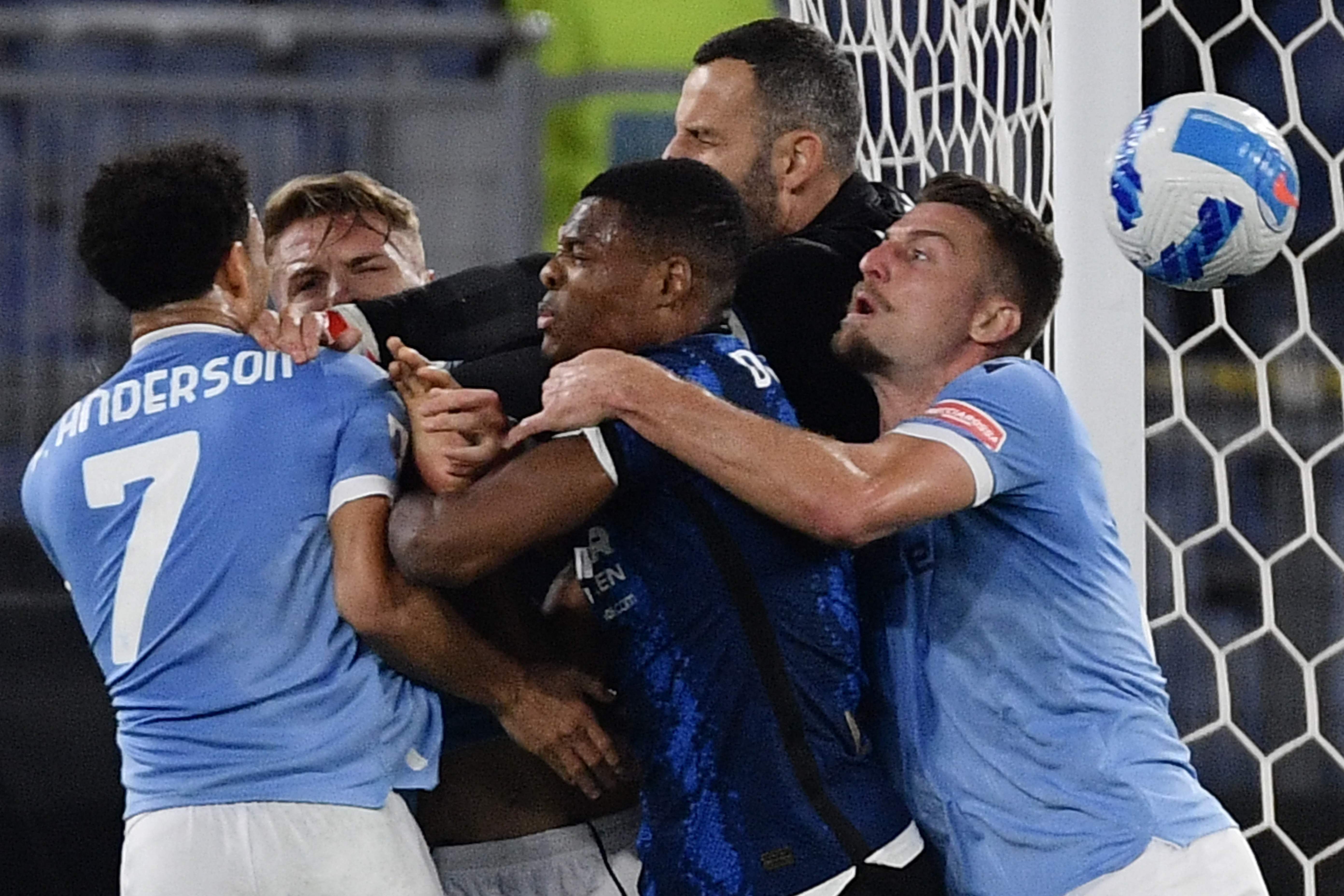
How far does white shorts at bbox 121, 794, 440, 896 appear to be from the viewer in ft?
7.46

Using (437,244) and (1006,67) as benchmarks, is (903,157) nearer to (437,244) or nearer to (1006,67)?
(1006,67)

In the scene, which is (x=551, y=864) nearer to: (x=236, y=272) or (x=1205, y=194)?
(x=236, y=272)

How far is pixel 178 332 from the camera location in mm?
2430

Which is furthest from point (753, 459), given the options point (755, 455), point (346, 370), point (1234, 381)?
point (1234, 381)

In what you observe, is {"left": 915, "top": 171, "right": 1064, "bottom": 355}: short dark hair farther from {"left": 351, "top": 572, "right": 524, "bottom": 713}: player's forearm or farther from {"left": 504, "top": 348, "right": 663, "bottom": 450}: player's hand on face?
{"left": 351, "top": 572, "right": 524, "bottom": 713}: player's forearm

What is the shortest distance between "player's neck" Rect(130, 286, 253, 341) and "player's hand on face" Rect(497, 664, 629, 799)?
0.61 m

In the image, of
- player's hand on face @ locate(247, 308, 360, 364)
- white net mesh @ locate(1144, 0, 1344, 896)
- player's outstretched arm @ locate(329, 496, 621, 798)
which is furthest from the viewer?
white net mesh @ locate(1144, 0, 1344, 896)

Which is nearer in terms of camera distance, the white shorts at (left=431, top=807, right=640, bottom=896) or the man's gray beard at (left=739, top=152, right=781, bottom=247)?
the white shorts at (left=431, top=807, right=640, bottom=896)

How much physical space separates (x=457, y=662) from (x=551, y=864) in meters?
0.37

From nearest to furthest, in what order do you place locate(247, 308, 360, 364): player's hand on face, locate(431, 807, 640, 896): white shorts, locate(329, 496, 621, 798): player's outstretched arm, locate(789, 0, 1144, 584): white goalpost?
locate(329, 496, 621, 798): player's outstretched arm < locate(247, 308, 360, 364): player's hand on face < locate(431, 807, 640, 896): white shorts < locate(789, 0, 1144, 584): white goalpost

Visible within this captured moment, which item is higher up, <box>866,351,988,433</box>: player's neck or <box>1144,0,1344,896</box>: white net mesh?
<box>866,351,988,433</box>: player's neck

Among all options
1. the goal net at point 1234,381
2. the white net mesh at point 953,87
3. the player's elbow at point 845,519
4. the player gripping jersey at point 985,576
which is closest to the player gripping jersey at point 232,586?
the player gripping jersey at point 985,576

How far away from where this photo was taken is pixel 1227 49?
22.3ft

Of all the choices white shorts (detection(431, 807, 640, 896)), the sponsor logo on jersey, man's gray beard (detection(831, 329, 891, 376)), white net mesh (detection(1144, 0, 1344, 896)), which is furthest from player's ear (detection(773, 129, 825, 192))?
white net mesh (detection(1144, 0, 1344, 896))
